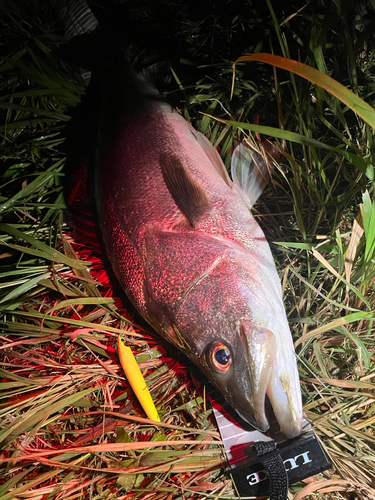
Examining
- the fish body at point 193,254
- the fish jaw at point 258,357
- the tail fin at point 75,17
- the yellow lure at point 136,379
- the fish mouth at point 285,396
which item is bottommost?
the yellow lure at point 136,379

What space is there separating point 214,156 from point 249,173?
Result: 24 cm

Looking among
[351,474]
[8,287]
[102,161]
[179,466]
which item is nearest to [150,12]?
[102,161]

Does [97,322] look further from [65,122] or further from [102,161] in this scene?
[65,122]

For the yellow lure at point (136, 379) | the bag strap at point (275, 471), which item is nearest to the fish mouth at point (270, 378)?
the bag strap at point (275, 471)

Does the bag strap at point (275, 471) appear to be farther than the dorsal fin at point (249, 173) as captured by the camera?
No

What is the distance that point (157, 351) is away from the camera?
2.22m

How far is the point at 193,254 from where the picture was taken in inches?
65.6

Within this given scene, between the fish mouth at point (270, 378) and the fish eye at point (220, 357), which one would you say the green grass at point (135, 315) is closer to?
the fish mouth at point (270, 378)

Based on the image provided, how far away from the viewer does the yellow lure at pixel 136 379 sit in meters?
2.07

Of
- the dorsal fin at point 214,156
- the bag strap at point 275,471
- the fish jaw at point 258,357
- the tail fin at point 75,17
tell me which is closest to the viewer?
the fish jaw at point 258,357

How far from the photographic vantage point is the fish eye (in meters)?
1.52

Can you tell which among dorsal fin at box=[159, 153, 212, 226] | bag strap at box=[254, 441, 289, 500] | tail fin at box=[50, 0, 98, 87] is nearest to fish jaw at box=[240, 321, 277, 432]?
bag strap at box=[254, 441, 289, 500]

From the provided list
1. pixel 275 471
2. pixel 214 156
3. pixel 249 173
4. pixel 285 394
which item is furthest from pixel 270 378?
pixel 214 156

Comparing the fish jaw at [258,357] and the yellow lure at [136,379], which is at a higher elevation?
the fish jaw at [258,357]
